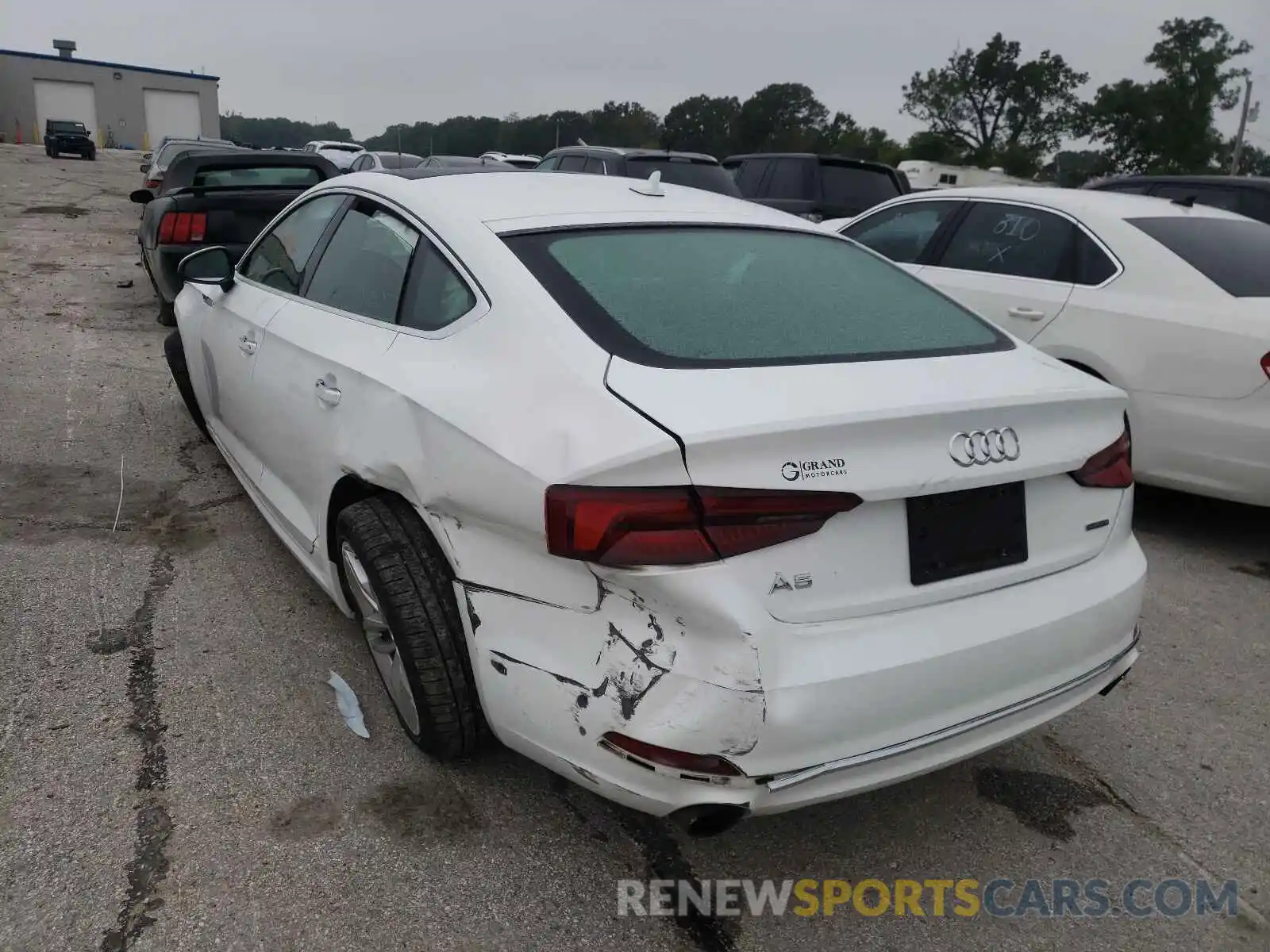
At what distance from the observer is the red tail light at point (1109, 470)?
95.0 inches

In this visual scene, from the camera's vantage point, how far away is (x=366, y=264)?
3217 mm

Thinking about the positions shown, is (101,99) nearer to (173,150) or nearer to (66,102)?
(66,102)

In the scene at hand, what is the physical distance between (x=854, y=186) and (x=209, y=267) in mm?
8718

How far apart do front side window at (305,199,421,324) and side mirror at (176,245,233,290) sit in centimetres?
99

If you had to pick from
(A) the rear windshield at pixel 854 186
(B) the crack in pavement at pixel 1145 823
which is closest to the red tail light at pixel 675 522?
(B) the crack in pavement at pixel 1145 823

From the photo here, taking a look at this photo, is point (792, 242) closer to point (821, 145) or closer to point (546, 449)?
point (546, 449)

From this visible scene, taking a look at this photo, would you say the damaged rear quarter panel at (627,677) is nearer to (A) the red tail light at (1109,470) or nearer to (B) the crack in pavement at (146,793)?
(B) the crack in pavement at (146,793)

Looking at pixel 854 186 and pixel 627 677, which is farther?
pixel 854 186

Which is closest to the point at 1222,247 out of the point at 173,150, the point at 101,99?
the point at 173,150

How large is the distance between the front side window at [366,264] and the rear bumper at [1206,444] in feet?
11.5

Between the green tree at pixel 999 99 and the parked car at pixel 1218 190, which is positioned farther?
the green tree at pixel 999 99

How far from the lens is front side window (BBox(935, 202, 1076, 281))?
17.2ft

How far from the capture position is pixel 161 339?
322 inches

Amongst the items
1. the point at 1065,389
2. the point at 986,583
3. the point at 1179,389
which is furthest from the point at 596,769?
the point at 1179,389
